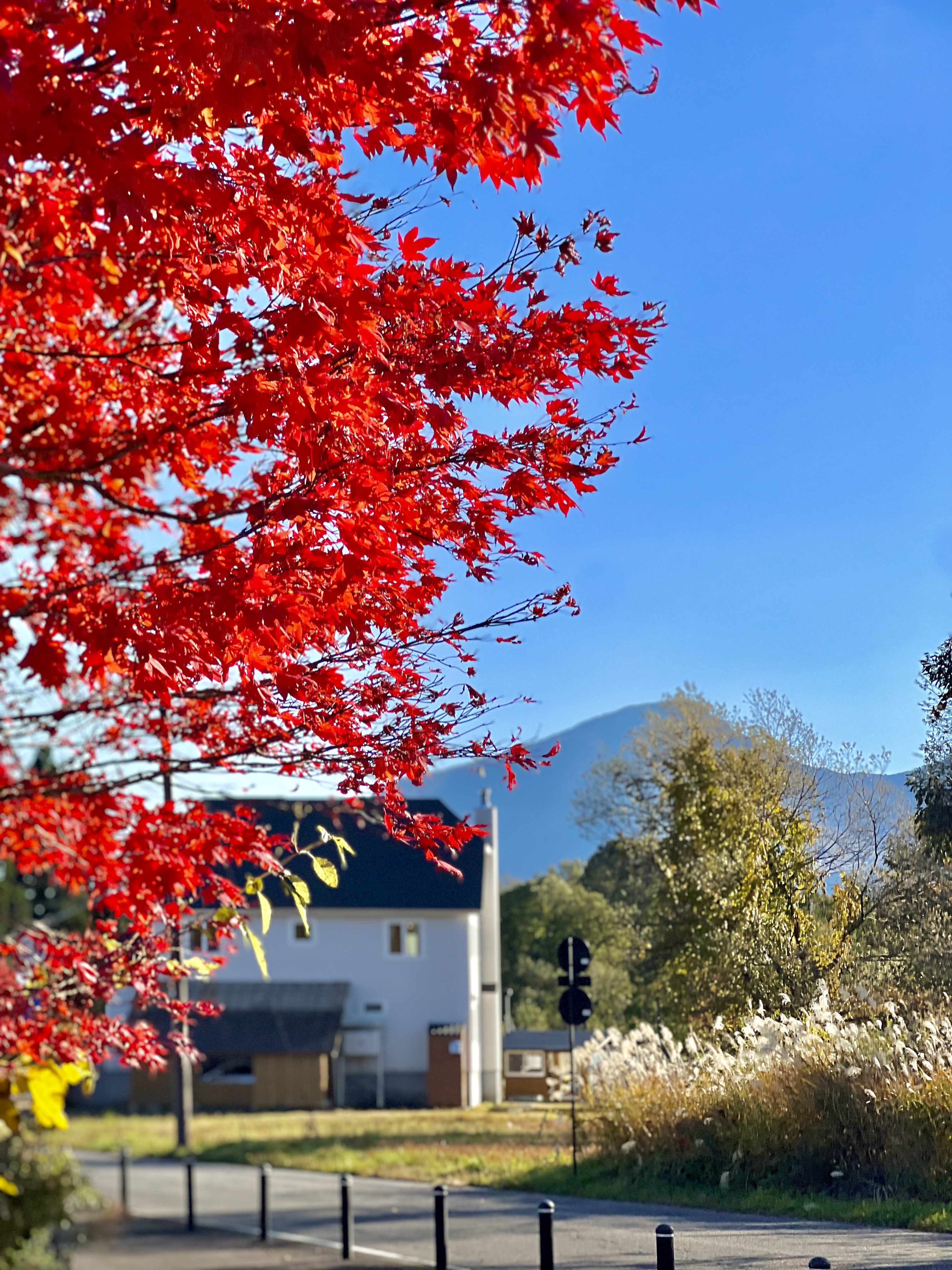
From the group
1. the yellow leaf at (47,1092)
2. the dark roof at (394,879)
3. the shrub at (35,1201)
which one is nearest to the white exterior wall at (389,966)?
the dark roof at (394,879)

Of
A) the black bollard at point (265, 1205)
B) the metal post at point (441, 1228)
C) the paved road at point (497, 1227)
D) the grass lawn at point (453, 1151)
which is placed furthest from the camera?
the black bollard at point (265, 1205)

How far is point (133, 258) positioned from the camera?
4773 millimetres

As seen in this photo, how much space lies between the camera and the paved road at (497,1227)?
19.2 feet

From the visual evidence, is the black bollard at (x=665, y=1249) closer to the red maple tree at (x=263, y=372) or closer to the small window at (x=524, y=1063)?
the red maple tree at (x=263, y=372)

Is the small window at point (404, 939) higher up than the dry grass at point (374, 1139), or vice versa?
the small window at point (404, 939)

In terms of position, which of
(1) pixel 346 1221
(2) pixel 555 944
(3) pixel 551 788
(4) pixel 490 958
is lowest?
(1) pixel 346 1221

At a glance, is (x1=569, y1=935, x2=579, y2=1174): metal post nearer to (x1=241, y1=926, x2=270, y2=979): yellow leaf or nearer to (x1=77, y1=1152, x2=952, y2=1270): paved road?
(x1=77, y1=1152, x2=952, y2=1270): paved road

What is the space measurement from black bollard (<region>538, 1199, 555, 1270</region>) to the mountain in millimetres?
2801

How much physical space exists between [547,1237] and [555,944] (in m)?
8.56

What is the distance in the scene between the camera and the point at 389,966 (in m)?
32.1

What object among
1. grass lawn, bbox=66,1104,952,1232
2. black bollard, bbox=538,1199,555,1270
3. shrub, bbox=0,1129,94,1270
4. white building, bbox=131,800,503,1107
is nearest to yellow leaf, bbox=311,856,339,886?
shrub, bbox=0,1129,94,1270

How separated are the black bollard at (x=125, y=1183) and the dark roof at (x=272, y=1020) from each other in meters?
13.5

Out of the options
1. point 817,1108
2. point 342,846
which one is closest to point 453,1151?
point 817,1108

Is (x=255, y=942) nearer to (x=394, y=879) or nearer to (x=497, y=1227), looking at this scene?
(x=497, y=1227)
